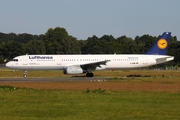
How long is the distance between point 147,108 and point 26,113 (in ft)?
17.7

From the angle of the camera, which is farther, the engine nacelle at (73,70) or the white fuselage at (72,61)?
the white fuselage at (72,61)

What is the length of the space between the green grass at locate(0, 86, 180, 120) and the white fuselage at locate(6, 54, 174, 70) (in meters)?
31.5

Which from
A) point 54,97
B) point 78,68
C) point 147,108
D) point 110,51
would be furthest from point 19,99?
point 110,51

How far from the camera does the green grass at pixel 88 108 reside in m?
16.2

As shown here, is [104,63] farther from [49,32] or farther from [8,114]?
[49,32]

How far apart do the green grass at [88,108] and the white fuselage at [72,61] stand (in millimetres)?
31474

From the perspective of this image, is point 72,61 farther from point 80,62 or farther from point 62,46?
point 62,46

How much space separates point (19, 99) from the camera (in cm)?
2272

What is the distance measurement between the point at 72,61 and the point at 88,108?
37.7 m

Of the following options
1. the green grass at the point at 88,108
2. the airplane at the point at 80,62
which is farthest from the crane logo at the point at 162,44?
the green grass at the point at 88,108

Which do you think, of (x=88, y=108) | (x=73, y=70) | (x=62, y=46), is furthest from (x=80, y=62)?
(x=62, y=46)

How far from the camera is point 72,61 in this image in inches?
2212

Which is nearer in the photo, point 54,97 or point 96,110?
point 96,110

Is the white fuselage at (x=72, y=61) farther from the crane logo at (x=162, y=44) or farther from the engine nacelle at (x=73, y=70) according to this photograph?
Answer: the engine nacelle at (x=73, y=70)
